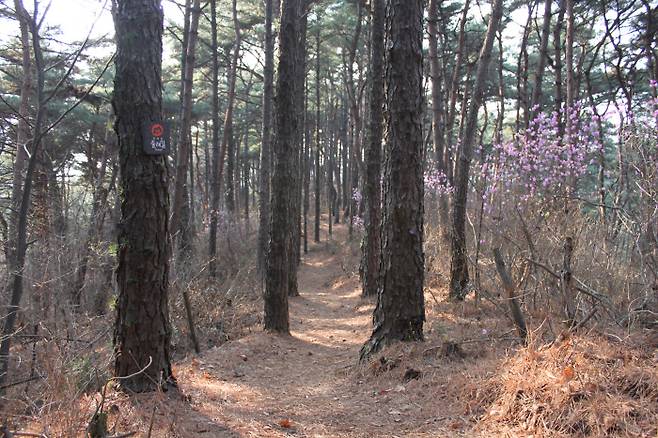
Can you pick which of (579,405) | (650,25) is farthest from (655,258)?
(650,25)

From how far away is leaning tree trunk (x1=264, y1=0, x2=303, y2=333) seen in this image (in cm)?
738

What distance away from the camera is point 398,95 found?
5539 millimetres

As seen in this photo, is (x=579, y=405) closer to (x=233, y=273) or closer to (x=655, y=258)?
(x=655, y=258)

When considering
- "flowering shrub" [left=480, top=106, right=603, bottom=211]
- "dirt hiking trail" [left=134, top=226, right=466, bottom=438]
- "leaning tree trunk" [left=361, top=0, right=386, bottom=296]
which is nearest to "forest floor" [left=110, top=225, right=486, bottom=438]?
"dirt hiking trail" [left=134, top=226, right=466, bottom=438]

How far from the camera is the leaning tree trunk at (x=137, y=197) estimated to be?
3.95 m

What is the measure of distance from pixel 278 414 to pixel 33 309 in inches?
127

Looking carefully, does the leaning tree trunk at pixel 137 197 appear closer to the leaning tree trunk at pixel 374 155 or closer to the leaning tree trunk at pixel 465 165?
the leaning tree trunk at pixel 465 165

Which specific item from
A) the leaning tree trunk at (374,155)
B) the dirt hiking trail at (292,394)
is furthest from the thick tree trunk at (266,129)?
the dirt hiking trail at (292,394)

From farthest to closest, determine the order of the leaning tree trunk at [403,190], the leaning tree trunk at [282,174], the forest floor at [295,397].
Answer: the leaning tree trunk at [282,174] < the leaning tree trunk at [403,190] < the forest floor at [295,397]

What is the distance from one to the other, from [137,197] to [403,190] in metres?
2.89

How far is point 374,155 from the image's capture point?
33.9 feet

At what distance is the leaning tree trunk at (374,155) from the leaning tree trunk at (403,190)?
3854 millimetres

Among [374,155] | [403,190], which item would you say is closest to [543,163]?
[403,190]

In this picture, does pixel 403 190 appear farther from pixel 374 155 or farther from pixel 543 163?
pixel 374 155
